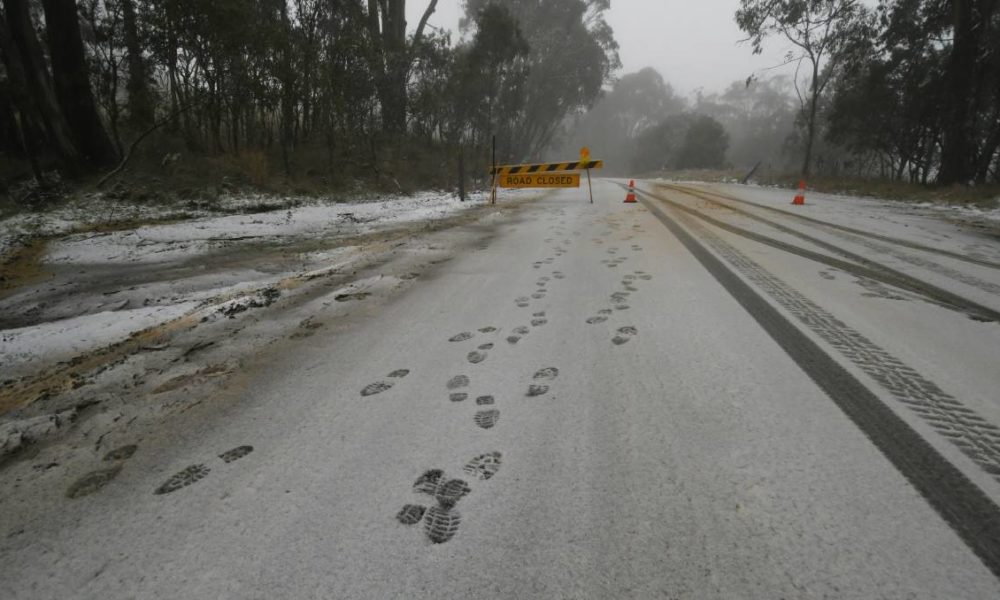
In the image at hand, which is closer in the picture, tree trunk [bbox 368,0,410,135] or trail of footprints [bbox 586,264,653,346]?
trail of footprints [bbox 586,264,653,346]

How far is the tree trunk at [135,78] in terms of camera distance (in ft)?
29.5

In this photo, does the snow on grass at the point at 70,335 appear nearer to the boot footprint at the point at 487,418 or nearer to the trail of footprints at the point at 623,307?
the boot footprint at the point at 487,418

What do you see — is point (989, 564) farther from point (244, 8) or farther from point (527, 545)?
point (244, 8)

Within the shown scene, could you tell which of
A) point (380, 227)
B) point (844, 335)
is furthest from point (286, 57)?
point (844, 335)

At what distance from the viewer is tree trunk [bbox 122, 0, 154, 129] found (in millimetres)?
8984

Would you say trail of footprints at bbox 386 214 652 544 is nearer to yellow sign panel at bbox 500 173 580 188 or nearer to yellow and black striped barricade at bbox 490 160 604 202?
yellow and black striped barricade at bbox 490 160 604 202

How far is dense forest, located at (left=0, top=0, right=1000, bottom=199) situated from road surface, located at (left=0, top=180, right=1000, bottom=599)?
8.57 meters

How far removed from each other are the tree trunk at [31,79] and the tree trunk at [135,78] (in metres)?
1.32

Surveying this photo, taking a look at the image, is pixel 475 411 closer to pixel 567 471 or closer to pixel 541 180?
pixel 567 471

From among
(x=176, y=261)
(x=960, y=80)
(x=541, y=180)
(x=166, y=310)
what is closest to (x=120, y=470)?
(x=166, y=310)

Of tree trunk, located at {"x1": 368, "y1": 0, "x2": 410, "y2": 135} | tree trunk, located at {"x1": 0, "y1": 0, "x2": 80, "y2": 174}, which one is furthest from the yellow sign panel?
tree trunk, located at {"x1": 0, "y1": 0, "x2": 80, "y2": 174}

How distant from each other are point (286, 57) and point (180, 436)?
9905 mm

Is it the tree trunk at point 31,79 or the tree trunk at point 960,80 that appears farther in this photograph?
the tree trunk at point 960,80

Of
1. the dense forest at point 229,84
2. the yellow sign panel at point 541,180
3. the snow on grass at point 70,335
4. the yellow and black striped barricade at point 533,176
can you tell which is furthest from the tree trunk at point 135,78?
the snow on grass at point 70,335
